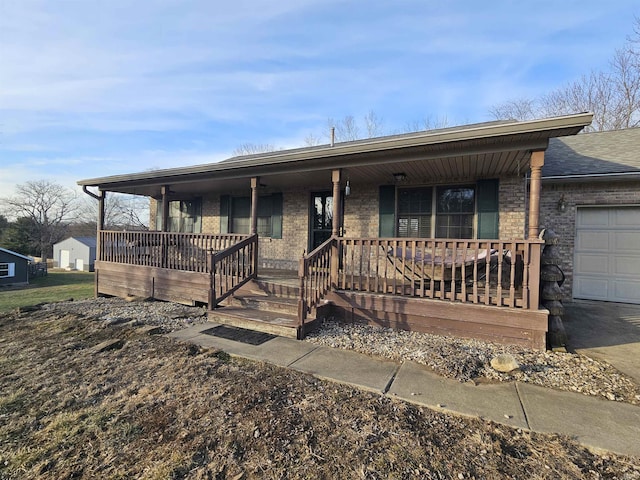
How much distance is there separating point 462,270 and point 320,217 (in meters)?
4.48

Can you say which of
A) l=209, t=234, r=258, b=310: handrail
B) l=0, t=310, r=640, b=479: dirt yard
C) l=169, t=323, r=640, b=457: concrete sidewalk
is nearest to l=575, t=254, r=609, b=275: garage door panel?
l=169, t=323, r=640, b=457: concrete sidewalk

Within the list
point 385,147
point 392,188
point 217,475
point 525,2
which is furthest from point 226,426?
point 525,2

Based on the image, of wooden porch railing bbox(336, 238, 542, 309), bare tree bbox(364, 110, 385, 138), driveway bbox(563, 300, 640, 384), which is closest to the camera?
driveway bbox(563, 300, 640, 384)

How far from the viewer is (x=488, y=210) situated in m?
6.20

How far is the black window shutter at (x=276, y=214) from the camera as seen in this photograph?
8.57 meters

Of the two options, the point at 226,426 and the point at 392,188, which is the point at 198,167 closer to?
the point at 392,188

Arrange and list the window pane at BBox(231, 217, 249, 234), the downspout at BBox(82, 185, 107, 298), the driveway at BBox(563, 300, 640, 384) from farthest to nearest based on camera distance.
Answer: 1. the window pane at BBox(231, 217, 249, 234)
2. the downspout at BBox(82, 185, 107, 298)
3. the driveway at BBox(563, 300, 640, 384)

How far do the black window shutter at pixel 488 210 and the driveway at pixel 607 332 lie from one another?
1926 mm

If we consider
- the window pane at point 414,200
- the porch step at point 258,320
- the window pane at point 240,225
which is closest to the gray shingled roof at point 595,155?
the window pane at point 414,200

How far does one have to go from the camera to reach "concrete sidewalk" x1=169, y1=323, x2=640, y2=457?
2340mm

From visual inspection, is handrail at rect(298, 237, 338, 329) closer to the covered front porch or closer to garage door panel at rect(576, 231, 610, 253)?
the covered front porch

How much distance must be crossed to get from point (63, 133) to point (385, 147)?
2267 centimetres

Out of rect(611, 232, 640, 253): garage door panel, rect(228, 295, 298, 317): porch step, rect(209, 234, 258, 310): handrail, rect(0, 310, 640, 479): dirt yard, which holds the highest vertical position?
rect(611, 232, 640, 253): garage door panel

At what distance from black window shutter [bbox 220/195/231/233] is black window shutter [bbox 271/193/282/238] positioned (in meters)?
1.65
